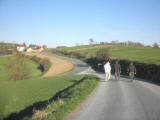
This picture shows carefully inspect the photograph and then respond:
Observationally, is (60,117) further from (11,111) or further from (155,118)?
(11,111)

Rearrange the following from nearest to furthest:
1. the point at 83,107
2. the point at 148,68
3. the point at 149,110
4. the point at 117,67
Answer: the point at 149,110 < the point at 83,107 < the point at 117,67 < the point at 148,68

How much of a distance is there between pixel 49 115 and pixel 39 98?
11.4 m

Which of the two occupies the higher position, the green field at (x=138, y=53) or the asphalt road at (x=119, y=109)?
the asphalt road at (x=119, y=109)

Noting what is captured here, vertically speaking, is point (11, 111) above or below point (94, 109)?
below

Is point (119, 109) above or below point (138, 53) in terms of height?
above

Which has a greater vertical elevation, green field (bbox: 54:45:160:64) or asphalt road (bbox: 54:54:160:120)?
asphalt road (bbox: 54:54:160:120)

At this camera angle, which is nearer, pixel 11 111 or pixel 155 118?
pixel 155 118

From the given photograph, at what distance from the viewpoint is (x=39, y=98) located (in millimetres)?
23359

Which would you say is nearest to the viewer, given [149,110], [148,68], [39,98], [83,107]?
[149,110]

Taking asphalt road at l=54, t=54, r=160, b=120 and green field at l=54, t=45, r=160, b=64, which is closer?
asphalt road at l=54, t=54, r=160, b=120

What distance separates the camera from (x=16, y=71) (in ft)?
194

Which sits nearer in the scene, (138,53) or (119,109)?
(119,109)

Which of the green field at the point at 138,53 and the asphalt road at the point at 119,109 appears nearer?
the asphalt road at the point at 119,109

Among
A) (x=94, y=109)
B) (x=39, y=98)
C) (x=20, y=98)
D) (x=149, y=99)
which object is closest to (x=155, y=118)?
(x=94, y=109)
